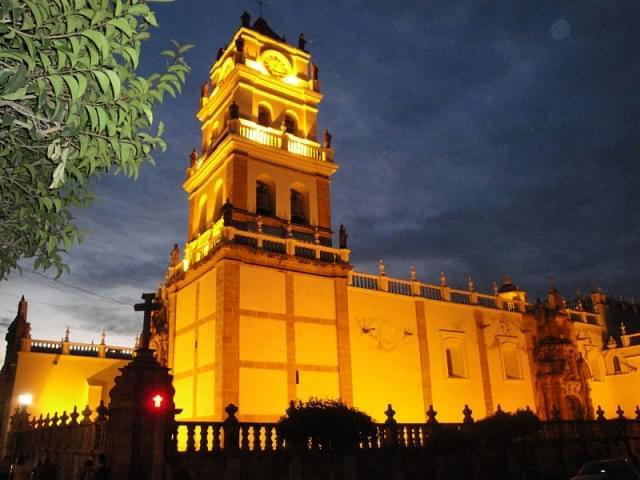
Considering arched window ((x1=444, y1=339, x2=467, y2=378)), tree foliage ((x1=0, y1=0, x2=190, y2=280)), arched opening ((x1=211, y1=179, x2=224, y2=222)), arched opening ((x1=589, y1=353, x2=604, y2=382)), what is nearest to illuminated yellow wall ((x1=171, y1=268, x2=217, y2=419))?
arched opening ((x1=211, y1=179, x2=224, y2=222))

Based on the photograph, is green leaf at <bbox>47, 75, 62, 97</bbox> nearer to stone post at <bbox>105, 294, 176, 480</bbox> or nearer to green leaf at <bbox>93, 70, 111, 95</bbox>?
green leaf at <bbox>93, 70, 111, 95</bbox>

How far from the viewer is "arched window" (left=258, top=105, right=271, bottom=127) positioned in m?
29.1

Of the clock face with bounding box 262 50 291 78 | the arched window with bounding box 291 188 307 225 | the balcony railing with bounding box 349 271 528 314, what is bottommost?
the balcony railing with bounding box 349 271 528 314

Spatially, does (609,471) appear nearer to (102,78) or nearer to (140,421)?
(140,421)

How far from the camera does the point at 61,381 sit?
3180 cm

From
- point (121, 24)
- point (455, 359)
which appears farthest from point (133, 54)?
point (455, 359)

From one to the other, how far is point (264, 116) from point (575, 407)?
25.9 m

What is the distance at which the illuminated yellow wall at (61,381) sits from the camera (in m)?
30.7

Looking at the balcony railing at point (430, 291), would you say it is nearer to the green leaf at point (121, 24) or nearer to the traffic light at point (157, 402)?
the traffic light at point (157, 402)

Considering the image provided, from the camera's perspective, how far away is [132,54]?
188 inches

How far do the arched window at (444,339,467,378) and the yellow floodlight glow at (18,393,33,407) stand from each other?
23.2 metres

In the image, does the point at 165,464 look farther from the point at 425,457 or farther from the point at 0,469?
the point at 0,469

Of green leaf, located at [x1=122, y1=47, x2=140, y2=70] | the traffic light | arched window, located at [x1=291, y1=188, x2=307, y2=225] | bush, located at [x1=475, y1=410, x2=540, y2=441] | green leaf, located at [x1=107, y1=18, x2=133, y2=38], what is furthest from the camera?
arched window, located at [x1=291, y1=188, x2=307, y2=225]

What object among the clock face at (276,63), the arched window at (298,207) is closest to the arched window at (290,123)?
the clock face at (276,63)
